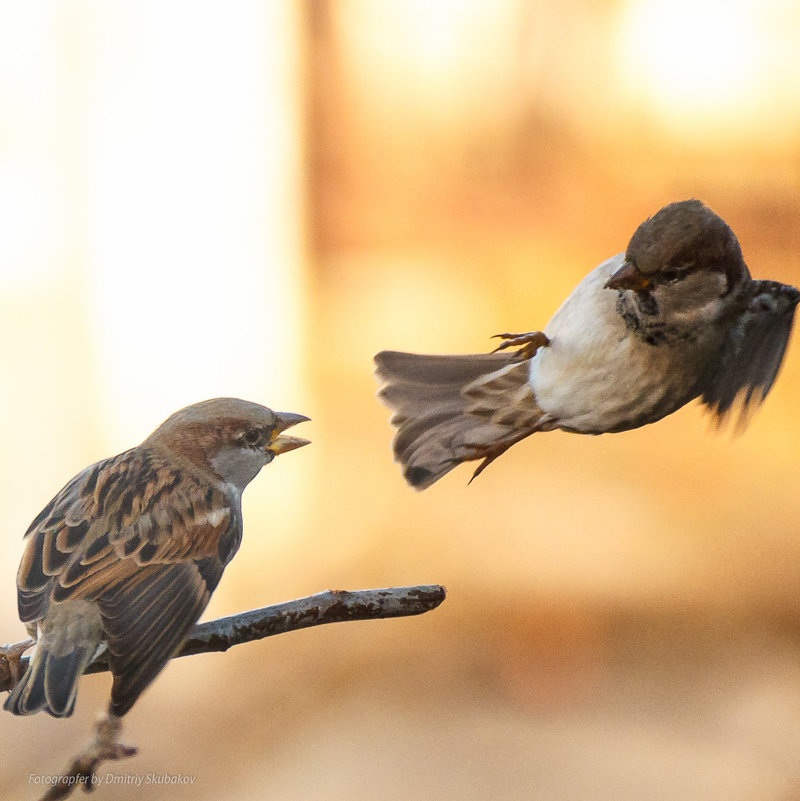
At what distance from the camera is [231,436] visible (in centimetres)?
54

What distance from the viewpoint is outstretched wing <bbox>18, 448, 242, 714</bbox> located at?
1.51ft

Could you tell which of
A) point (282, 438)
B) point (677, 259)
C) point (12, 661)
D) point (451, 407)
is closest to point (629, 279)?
point (677, 259)

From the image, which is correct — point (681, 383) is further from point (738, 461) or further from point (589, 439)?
point (738, 461)

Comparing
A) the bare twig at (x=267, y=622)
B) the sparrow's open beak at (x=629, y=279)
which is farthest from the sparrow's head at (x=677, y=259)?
the bare twig at (x=267, y=622)

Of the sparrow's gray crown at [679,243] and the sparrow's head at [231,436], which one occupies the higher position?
the sparrow's gray crown at [679,243]

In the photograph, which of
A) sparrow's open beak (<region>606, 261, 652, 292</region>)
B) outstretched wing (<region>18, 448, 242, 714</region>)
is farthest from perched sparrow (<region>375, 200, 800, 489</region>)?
outstretched wing (<region>18, 448, 242, 714</region>)

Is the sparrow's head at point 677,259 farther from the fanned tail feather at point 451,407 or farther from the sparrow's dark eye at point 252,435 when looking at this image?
the sparrow's dark eye at point 252,435

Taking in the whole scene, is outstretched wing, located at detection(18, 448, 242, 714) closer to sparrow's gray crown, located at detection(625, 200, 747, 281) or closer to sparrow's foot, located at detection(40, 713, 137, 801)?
sparrow's foot, located at detection(40, 713, 137, 801)

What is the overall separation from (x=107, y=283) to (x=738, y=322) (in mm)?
926

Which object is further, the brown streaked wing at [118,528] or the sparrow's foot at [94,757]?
the brown streaked wing at [118,528]

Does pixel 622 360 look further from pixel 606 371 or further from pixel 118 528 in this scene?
pixel 118 528

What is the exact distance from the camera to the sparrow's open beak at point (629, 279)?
0.39m

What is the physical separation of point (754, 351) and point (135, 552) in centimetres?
35

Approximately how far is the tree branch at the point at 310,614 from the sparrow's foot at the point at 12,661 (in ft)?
0.16
